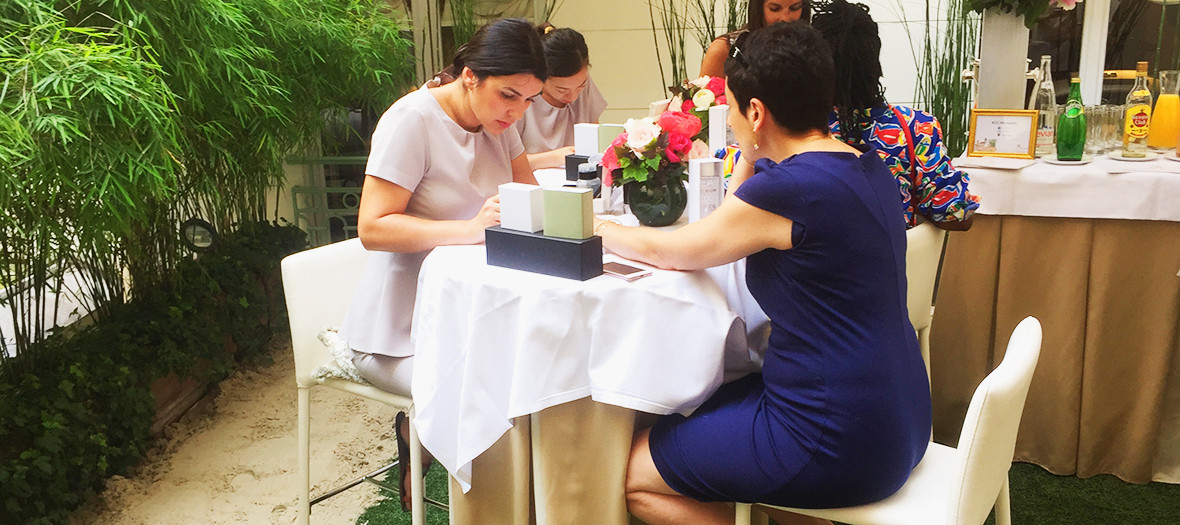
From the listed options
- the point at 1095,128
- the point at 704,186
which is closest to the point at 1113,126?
the point at 1095,128

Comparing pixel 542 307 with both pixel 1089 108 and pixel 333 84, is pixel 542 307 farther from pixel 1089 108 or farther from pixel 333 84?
pixel 333 84

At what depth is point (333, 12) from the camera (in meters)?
3.69

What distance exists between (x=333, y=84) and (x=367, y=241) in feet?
6.25

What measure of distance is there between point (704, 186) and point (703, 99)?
20.4 inches

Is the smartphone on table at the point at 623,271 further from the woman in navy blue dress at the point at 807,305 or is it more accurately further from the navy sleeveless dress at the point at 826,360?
the navy sleeveless dress at the point at 826,360

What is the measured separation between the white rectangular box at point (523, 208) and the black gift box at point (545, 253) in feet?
0.06

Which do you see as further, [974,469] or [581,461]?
[581,461]

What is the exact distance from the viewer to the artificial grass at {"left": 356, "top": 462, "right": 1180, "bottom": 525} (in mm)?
2471

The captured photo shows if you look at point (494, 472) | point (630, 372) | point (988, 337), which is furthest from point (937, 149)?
point (494, 472)

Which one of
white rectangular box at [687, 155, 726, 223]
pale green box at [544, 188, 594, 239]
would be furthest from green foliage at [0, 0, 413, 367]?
white rectangular box at [687, 155, 726, 223]

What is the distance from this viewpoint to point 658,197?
6.57 ft

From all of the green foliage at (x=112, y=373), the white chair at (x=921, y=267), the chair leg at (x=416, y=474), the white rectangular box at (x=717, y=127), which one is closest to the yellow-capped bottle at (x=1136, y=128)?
the white chair at (x=921, y=267)

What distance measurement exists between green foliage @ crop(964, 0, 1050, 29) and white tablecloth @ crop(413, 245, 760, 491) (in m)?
1.63

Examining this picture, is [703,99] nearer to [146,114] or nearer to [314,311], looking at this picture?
[314,311]
